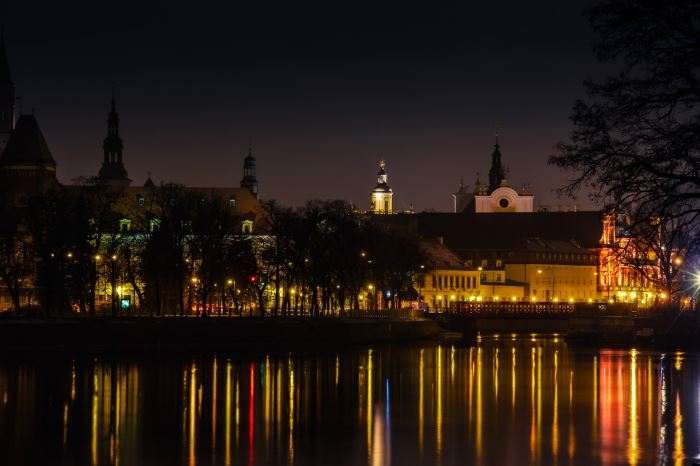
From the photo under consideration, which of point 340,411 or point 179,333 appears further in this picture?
point 179,333

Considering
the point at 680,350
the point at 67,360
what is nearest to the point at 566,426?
the point at 67,360

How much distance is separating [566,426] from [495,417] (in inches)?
152

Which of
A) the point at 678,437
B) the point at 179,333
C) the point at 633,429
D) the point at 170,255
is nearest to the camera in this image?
the point at 678,437

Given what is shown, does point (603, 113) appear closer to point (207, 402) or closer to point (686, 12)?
point (686, 12)

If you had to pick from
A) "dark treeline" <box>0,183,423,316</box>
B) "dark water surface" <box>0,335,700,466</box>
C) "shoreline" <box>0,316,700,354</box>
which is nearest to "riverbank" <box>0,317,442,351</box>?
"shoreline" <box>0,316,700,354</box>

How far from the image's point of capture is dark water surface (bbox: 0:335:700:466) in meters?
39.2

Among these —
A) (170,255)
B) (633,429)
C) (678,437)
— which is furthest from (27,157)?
(678,437)

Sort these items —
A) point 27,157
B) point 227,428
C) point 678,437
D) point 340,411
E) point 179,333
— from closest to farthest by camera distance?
point 678,437 → point 227,428 → point 340,411 → point 179,333 → point 27,157

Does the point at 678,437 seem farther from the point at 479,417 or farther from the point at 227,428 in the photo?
the point at 227,428

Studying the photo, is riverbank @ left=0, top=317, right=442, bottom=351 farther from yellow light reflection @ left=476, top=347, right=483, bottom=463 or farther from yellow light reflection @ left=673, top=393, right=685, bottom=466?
yellow light reflection @ left=673, top=393, right=685, bottom=466

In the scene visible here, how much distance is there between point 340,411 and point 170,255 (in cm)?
5646

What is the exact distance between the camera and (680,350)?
10125 centimetres

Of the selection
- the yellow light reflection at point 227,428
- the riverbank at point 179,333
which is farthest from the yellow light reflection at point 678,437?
the riverbank at point 179,333

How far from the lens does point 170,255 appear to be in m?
107
